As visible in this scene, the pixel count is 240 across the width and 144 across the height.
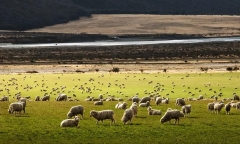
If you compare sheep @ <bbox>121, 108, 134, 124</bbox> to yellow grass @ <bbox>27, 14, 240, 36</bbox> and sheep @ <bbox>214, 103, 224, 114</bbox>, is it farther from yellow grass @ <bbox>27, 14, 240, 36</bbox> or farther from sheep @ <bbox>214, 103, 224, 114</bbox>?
yellow grass @ <bbox>27, 14, 240, 36</bbox>

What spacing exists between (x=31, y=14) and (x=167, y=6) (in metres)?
55.6

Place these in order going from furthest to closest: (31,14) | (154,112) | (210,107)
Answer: (31,14) < (210,107) < (154,112)

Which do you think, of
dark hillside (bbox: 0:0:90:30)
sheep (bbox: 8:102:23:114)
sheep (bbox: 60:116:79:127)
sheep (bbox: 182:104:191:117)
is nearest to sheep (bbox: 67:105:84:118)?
sheep (bbox: 60:116:79:127)

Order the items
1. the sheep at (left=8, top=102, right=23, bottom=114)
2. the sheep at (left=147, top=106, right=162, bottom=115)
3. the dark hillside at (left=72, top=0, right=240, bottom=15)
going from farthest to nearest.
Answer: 1. the dark hillside at (left=72, top=0, right=240, bottom=15)
2. the sheep at (left=147, top=106, right=162, bottom=115)
3. the sheep at (left=8, top=102, right=23, bottom=114)

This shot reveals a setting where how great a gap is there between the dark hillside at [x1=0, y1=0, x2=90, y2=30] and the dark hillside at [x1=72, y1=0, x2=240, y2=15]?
20.5m

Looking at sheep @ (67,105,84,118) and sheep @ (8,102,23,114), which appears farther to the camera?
sheep @ (8,102,23,114)

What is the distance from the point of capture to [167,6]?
588ft

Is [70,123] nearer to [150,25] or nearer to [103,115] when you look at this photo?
[103,115]

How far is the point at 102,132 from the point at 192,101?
1037 cm

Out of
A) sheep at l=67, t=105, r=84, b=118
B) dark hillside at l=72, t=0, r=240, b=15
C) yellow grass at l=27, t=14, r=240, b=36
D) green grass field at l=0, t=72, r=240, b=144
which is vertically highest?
dark hillside at l=72, t=0, r=240, b=15

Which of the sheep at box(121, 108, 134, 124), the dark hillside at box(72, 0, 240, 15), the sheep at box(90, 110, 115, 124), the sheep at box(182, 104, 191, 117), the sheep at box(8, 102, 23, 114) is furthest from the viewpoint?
the dark hillside at box(72, 0, 240, 15)

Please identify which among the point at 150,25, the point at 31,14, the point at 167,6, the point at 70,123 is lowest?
the point at 70,123

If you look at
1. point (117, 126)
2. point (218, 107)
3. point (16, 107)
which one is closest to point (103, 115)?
point (117, 126)

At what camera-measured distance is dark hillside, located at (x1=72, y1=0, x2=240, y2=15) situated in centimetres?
17162
